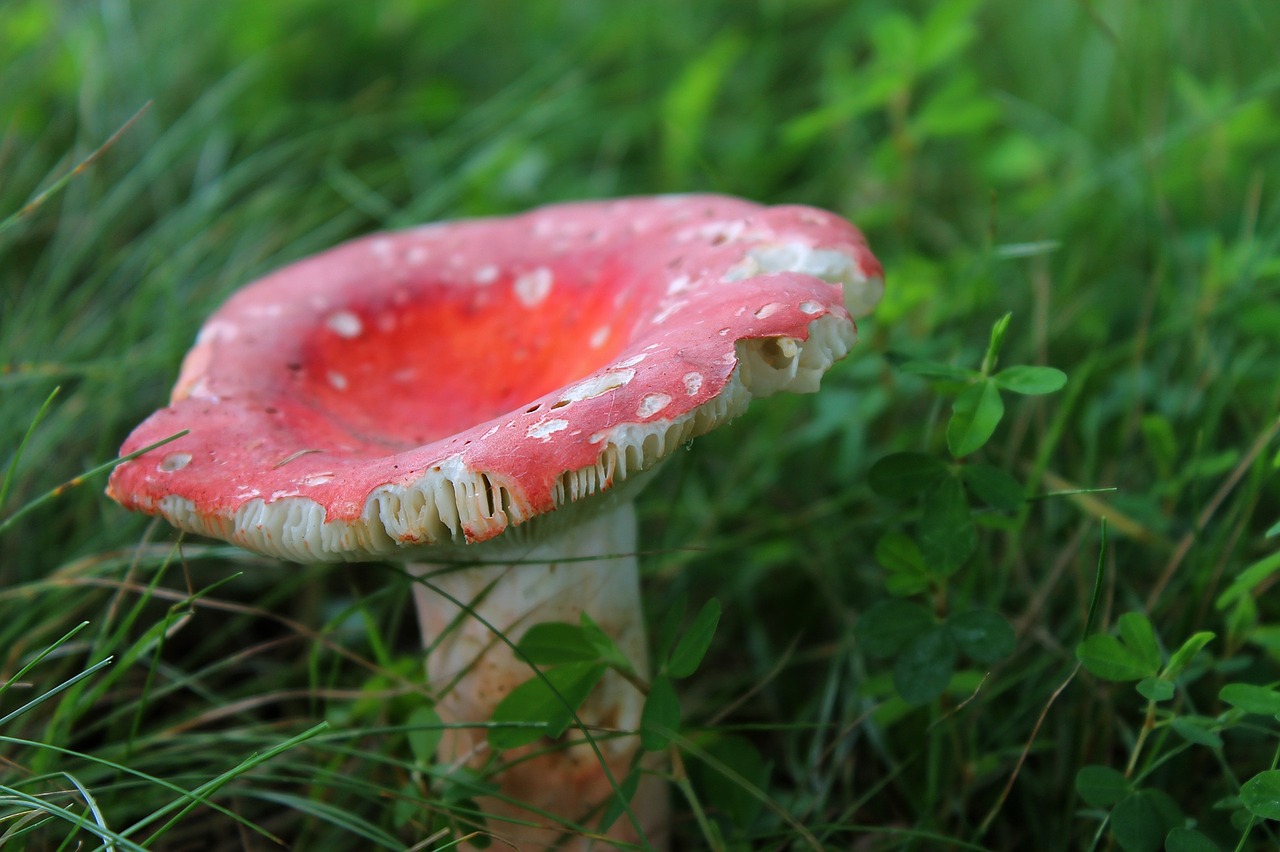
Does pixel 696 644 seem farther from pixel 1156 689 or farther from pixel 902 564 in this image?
pixel 1156 689

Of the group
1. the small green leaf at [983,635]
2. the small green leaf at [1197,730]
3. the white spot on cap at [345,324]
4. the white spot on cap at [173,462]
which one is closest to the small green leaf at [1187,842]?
the small green leaf at [1197,730]

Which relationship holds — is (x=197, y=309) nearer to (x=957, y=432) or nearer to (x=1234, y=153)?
(x=957, y=432)

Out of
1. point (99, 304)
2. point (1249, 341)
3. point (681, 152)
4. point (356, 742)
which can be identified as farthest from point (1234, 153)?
point (99, 304)

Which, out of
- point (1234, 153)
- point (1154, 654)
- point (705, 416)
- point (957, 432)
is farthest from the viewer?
point (1234, 153)

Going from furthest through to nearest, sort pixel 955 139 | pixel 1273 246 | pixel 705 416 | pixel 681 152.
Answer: pixel 955 139 < pixel 681 152 < pixel 1273 246 < pixel 705 416

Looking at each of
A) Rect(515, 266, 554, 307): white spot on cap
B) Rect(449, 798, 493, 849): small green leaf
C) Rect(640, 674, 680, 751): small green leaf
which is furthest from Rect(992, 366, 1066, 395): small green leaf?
Rect(449, 798, 493, 849): small green leaf

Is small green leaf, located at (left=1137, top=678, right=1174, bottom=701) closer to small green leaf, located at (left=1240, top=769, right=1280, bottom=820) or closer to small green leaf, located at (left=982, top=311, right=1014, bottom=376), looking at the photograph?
small green leaf, located at (left=1240, top=769, right=1280, bottom=820)
